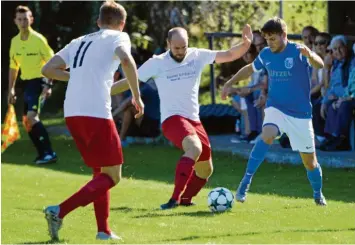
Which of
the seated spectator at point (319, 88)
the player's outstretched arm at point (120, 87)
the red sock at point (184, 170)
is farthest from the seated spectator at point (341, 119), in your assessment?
the player's outstretched arm at point (120, 87)

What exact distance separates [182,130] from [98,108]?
198 cm

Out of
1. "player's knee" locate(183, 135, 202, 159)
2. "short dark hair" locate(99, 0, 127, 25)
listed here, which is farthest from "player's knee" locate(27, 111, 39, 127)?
"short dark hair" locate(99, 0, 127, 25)

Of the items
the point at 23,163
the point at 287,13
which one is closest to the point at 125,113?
the point at 23,163

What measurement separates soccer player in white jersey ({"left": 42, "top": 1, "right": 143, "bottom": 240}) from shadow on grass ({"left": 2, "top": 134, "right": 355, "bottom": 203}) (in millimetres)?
3008

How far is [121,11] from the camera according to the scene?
8375mm

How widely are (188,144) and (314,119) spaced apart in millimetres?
4903

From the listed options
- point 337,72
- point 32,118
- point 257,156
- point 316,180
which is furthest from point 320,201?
point 32,118

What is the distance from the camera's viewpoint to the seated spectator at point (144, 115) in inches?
647

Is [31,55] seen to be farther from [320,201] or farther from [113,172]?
[113,172]

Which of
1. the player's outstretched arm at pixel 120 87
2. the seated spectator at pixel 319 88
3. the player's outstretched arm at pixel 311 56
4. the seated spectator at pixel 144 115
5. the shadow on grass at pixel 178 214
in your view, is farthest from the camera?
the seated spectator at pixel 144 115

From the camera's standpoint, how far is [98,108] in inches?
324

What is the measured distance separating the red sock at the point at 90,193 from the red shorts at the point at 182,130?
6.22 feet

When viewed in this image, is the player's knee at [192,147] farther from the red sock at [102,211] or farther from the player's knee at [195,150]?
the red sock at [102,211]

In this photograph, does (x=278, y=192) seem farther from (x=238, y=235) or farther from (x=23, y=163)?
(x=23, y=163)
